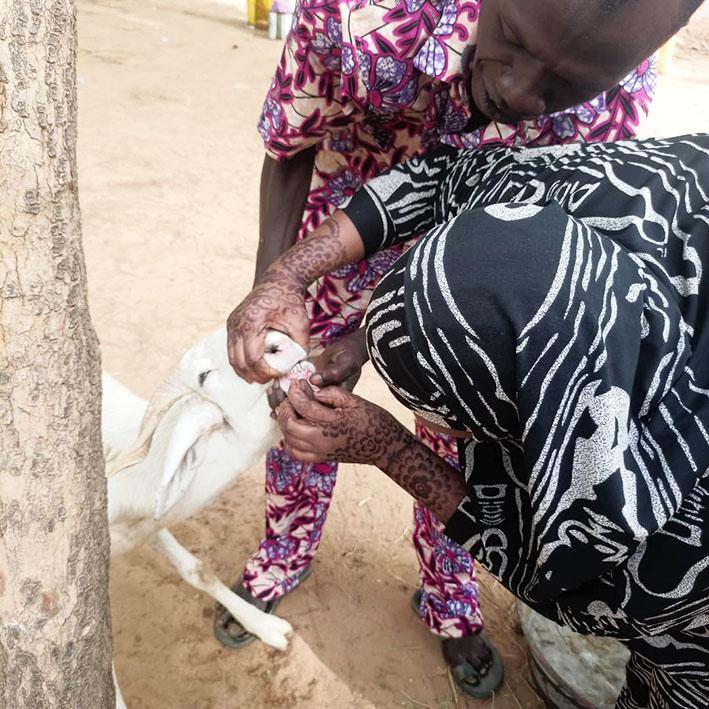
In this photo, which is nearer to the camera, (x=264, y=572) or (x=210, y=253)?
(x=264, y=572)

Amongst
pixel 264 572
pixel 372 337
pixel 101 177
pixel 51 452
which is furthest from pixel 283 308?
pixel 101 177

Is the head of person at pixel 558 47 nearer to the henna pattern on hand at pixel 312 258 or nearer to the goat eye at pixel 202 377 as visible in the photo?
the henna pattern on hand at pixel 312 258

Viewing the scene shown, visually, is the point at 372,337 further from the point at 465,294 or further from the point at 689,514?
the point at 689,514

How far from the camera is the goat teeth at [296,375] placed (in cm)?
117

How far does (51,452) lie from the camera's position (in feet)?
3.12

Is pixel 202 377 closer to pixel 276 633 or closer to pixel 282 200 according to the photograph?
pixel 282 200

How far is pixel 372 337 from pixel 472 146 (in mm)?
563

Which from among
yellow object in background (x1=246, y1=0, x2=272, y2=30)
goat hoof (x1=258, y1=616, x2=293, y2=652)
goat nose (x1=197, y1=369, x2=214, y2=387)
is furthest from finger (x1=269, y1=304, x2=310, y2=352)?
yellow object in background (x1=246, y1=0, x2=272, y2=30)

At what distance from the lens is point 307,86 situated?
1350mm

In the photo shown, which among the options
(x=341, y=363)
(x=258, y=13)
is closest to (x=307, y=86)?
(x=341, y=363)

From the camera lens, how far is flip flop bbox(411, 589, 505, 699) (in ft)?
6.30

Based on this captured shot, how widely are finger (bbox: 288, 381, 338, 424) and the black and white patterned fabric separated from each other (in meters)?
0.16

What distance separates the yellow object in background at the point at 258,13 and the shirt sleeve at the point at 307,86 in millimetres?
7939

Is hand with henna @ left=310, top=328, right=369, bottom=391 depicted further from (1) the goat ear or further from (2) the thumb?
(1) the goat ear
